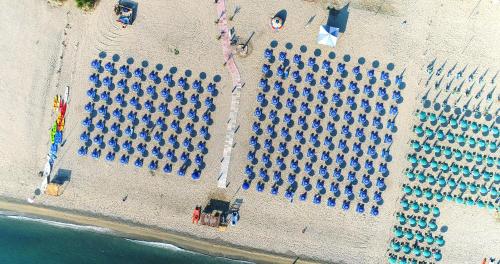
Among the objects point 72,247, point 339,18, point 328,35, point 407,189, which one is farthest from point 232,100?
point 72,247

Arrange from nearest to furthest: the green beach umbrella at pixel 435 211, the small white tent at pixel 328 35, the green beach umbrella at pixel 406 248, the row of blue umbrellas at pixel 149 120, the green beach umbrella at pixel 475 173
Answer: the small white tent at pixel 328 35, the row of blue umbrellas at pixel 149 120, the green beach umbrella at pixel 406 248, the green beach umbrella at pixel 435 211, the green beach umbrella at pixel 475 173

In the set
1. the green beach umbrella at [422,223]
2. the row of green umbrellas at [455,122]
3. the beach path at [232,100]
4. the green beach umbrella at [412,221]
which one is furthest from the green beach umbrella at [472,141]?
the beach path at [232,100]

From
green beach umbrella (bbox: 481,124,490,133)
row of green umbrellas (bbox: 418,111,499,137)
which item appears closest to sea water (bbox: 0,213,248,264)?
row of green umbrellas (bbox: 418,111,499,137)

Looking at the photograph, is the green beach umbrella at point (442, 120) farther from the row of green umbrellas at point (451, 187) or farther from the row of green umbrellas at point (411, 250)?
the row of green umbrellas at point (411, 250)

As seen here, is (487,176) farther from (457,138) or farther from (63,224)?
(63,224)

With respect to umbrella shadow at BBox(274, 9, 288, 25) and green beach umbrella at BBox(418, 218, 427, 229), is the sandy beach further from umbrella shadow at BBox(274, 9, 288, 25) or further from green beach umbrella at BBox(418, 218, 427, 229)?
green beach umbrella at BBox(418, 218, 427, 229)
